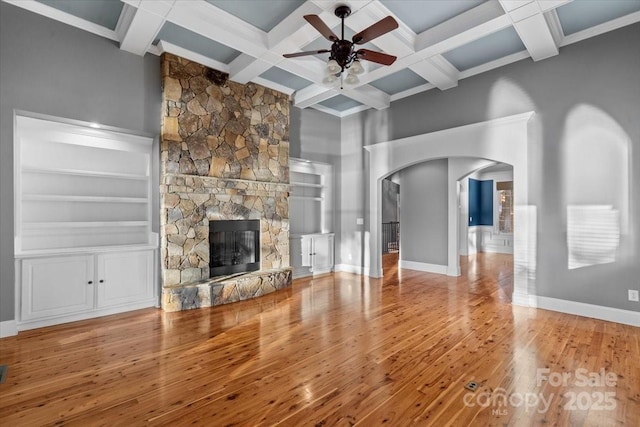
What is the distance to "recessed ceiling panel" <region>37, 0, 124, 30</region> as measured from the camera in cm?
375

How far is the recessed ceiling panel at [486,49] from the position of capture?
4.49 metres

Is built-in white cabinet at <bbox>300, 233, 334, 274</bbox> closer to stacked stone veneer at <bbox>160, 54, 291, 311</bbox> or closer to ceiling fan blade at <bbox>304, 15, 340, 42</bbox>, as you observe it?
stacked stone veneer at <bbox>160, 54, 291, 311</bbox>

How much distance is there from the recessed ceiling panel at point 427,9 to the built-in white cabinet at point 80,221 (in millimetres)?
3784

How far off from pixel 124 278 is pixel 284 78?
4.08m

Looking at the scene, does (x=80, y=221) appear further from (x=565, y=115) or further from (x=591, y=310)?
(x=591, y=310)

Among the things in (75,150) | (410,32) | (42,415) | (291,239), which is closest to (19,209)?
(75,150)

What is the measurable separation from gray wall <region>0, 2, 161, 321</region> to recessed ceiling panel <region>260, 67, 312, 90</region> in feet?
5.65

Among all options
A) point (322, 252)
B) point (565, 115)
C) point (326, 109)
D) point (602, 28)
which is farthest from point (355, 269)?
point (602, 28)

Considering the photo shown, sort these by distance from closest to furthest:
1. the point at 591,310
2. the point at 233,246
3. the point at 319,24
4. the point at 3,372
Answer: the point at 3,372 < the point at 319,24 < the point at 591,310 < the point at 233,246

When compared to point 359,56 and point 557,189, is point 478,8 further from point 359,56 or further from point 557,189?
point 557,189

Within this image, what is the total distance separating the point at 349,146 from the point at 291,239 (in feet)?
8.39

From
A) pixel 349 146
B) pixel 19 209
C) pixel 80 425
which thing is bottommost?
pixel 80 425

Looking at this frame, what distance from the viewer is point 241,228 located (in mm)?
5688

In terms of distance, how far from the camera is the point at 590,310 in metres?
4.34
